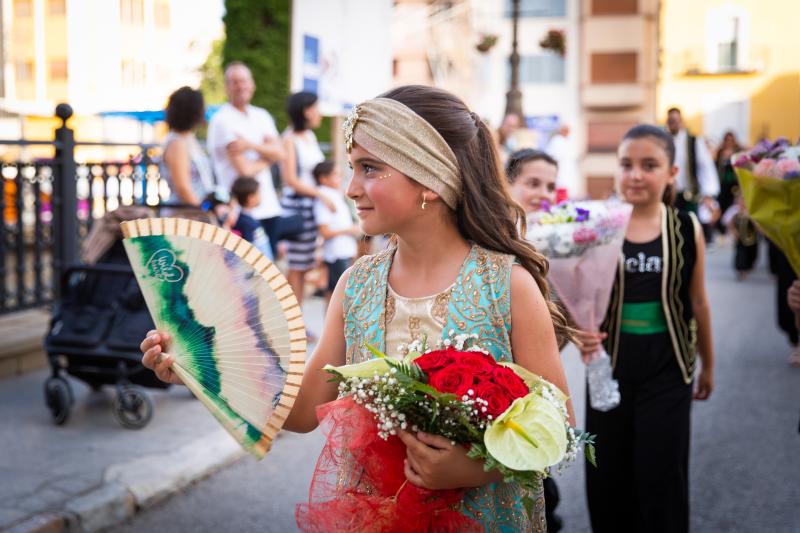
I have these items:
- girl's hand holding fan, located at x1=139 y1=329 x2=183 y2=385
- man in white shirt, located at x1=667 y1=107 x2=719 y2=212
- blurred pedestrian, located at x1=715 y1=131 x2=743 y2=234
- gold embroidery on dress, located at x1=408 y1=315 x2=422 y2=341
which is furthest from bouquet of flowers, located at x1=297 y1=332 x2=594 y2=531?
blurred pedestrian, located at x1=715 y1=131 x2=743 y2=234

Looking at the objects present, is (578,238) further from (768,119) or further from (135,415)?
(768,119)

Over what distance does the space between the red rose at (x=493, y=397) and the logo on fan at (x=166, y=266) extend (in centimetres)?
85

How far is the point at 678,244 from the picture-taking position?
15.4 feet

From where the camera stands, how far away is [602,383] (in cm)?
447

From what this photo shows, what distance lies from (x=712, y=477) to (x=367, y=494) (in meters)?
4.38

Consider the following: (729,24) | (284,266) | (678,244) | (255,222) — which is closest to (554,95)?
(729,24)

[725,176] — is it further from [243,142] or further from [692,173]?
[243,142]

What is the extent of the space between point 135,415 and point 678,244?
386 cm

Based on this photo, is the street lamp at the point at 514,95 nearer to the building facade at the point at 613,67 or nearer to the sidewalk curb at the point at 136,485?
the sidewalk curb at the point at 136,485

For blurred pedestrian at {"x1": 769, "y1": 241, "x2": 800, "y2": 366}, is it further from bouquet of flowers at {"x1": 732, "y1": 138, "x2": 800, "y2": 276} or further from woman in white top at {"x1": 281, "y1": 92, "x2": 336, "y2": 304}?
bouquet of flowers at {"x1": 732, "y1": 138, "x2": 800, "y2": 276}

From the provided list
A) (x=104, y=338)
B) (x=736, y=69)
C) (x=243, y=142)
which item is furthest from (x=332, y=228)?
(x=736, y=69)

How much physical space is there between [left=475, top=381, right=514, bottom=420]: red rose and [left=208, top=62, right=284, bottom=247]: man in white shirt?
22.3 ft

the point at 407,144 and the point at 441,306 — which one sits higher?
the point at 407,144

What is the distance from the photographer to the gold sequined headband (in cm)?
273
